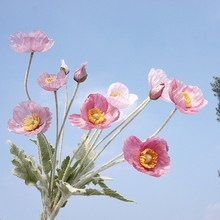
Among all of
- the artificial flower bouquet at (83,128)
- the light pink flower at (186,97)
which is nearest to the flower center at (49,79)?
the artificial flower bouquet at (83,128)

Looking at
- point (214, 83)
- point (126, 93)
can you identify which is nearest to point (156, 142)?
point (126, 93)

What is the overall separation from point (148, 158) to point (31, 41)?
0.67m

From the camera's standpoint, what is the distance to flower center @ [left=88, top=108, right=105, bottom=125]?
64.5 inches

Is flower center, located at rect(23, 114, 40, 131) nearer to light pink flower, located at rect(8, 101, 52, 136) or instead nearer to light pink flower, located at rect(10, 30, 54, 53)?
light pink flower, located at rect(8, 101, 52, 136)

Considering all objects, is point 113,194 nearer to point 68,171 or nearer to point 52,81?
point 68,171

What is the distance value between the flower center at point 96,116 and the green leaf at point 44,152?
0.89ft

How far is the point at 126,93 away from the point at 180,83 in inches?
9.5

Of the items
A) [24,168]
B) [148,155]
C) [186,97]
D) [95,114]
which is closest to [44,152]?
[24,168]

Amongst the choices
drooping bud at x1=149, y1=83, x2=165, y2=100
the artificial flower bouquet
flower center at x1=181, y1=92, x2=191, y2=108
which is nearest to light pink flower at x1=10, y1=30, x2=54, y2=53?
the artificial flower bouquet

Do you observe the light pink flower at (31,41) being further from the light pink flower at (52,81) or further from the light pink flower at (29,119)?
the light pink flower at (29,119)

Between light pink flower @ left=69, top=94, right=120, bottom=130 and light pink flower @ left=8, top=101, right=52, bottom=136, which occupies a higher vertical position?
light pink flower @ left=69, top=94, right=120, bottom=130

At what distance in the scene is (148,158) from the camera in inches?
63.6

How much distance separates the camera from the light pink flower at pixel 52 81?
5.65 feet

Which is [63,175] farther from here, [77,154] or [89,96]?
[89,96]
